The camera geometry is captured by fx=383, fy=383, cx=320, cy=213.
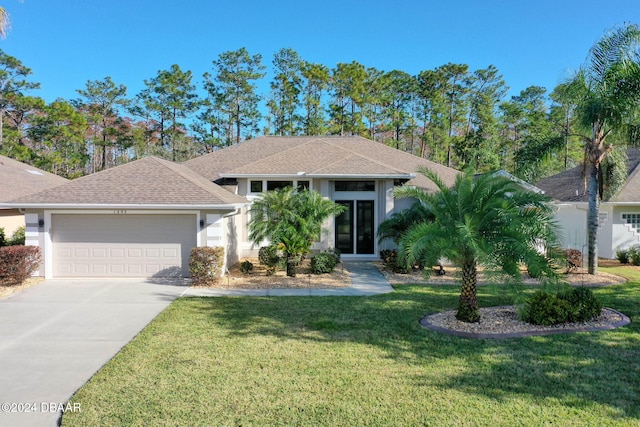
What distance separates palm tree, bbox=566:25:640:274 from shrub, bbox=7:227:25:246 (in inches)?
813

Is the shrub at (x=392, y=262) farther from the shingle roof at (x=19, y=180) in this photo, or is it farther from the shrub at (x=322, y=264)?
the shingle roof at (x=19, y=180)

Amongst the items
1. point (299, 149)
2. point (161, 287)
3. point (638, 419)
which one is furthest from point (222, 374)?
point (299, 149)

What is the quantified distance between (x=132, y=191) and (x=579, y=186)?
21.3 meters

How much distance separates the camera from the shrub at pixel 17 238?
14914mm

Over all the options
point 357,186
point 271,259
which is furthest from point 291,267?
point 357,186

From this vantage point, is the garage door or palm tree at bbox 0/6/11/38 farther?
the garage door

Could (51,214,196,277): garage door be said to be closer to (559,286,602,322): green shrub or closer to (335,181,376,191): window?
(335,181,376,191): window

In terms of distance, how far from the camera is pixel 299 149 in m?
19.5

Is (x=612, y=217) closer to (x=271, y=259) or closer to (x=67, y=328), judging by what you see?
(x=271, y=259)

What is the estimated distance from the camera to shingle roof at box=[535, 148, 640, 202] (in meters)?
17.1

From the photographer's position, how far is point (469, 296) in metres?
7.95

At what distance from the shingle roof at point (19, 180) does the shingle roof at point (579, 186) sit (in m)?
23.4

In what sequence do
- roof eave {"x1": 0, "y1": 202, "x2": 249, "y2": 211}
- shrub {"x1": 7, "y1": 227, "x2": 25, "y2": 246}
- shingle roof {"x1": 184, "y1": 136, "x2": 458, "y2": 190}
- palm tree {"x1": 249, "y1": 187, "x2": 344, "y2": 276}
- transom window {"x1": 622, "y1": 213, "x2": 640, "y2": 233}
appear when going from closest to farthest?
roof eave {"x1": 0, "y1": 202, "x2": 249, "y2": 211}
palm tree {"x1": 249, "y1": 187, "x2": 344, "y2": 276}
shrub {"x1": 7, "y1": 227, "x2": 25, "y2": 246}
shingle roof {"x1": 184, "y1": 136, "x2": 458, "y2": 190}
transom window {"x1": 622, "y1": 213, "x2": 640, "y2": 233}

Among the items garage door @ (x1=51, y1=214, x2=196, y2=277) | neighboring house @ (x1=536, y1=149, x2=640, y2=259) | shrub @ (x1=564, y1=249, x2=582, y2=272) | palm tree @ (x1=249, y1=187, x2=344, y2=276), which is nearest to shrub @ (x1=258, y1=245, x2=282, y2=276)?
palm tree @ (x1=249, y1=187, x2=344, y2=276)
